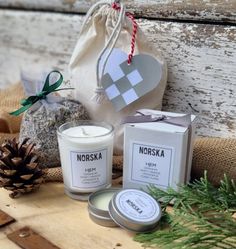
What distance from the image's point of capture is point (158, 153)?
0.57 meters

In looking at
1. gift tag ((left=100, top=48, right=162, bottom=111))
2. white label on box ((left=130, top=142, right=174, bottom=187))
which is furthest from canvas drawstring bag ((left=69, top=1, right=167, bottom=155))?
white label on box ((left=130, top=142, right=174, bottom=187))

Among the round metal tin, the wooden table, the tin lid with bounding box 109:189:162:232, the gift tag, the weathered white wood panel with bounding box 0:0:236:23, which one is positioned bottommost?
the wooden table

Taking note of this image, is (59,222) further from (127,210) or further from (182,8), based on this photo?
(182,8)

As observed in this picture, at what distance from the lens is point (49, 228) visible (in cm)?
53

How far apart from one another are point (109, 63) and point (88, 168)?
0.18 m

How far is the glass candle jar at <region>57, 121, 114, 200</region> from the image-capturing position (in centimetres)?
58

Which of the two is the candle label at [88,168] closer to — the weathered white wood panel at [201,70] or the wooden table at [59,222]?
the wooden table at [59,222]

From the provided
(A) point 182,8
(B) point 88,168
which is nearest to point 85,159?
(B) point 88,168

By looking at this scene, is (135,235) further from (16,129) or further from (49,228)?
(16,129)

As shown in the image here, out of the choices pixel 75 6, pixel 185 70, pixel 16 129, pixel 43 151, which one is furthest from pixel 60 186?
pixel 75 6

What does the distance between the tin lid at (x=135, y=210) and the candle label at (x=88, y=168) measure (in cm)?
6

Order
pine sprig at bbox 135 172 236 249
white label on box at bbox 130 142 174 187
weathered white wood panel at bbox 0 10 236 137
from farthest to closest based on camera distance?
1. weathered white wood panel at bbox 0 10 236 137
2. white label on box at bbox 130 142 174 187
3. pine sprig at bbox 135 172 236 249

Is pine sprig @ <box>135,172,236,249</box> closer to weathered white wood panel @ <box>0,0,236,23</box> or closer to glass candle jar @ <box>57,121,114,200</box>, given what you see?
glass candle jar @ <box>57,121,114,200</box>

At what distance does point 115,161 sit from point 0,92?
342 millimetres
